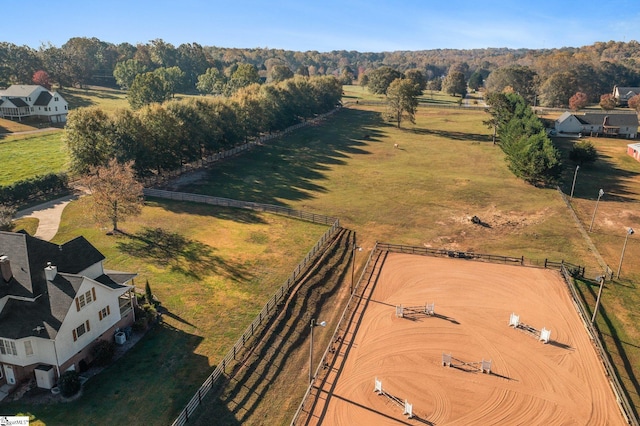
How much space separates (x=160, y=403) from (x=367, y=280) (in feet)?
75.5

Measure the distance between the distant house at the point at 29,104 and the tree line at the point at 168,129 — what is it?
48.4 meters

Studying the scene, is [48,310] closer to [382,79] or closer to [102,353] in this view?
[102,353]

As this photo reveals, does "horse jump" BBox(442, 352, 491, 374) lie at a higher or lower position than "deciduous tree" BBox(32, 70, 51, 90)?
lower

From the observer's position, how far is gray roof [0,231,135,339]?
29328mm

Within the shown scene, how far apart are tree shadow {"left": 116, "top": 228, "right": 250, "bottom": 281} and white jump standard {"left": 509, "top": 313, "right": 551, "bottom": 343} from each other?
25125 mm

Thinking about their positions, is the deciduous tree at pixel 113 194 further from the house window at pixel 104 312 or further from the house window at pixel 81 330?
the house window at pixel 81 330

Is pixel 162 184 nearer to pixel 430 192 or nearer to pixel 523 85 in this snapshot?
pixel 430 192

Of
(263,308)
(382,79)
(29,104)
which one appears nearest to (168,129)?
(263,308)

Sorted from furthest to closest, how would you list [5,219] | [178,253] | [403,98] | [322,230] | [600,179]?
[403,98] < [600,179] < [322,230] < [178,253] < [5,219]

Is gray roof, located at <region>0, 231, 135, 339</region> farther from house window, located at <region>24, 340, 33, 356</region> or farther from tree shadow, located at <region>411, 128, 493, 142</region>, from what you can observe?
tree shadow, located at <region>411, 128, 493, 142</region>

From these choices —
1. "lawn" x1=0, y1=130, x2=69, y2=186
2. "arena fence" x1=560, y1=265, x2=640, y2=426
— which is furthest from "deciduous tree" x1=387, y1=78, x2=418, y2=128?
"arena fence" x1=560, y1=265, x2=640, y2=426

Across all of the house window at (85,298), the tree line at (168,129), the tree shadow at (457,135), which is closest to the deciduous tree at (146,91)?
the tree line at (168,129)

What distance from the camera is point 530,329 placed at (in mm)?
36312

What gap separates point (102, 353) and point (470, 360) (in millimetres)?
27234
